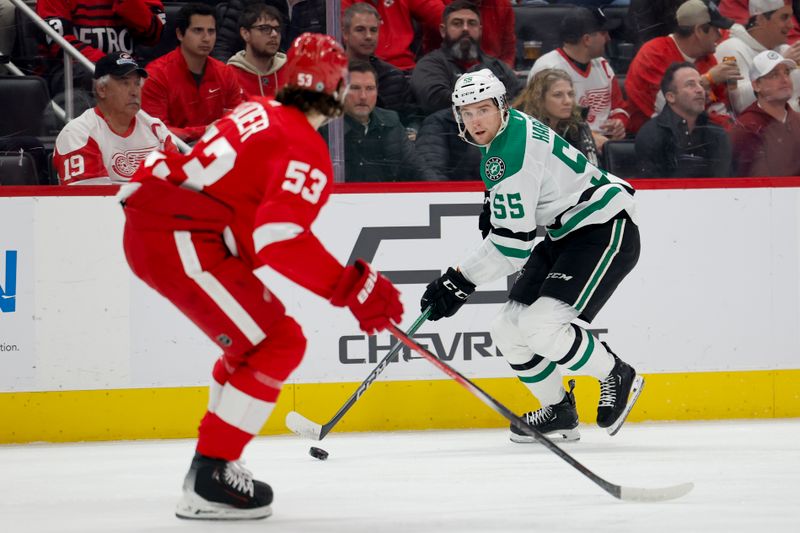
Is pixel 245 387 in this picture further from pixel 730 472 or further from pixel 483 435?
pixel 483 435

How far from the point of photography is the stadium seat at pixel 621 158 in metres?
4.81

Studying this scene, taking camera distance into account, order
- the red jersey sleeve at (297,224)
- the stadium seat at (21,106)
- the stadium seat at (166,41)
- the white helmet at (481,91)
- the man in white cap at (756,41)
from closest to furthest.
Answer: the red jersey sleeve at (297,224), the white helmet at (481,91), the stadium seat at (21,106), the stadium seat at (166,41), the man in white cap at (756,41)

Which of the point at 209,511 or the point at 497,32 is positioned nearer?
the point at 209,511

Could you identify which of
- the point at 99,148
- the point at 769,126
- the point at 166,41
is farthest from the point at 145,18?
the point at 769,126

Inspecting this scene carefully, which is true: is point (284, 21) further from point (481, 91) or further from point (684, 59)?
point (684, 59)

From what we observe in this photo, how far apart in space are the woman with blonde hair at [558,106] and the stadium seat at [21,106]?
1931mm

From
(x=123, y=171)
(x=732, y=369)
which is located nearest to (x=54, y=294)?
(x=123, y=171)

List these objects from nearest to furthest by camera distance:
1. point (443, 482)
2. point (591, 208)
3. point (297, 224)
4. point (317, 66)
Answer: point (297, 224)
point (317, 66)
point (443, 482)
point (591, 208)

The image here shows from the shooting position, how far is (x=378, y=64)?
470 cm

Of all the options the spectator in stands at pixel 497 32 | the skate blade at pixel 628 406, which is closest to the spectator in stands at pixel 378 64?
the spectator in stands at pixel 497 32

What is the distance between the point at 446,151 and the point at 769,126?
149cm

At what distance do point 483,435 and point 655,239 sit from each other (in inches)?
42.5

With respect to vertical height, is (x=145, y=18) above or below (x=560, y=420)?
above

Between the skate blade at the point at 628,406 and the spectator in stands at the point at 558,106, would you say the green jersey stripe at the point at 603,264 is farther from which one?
the spectator in stands at the point at 558,106
